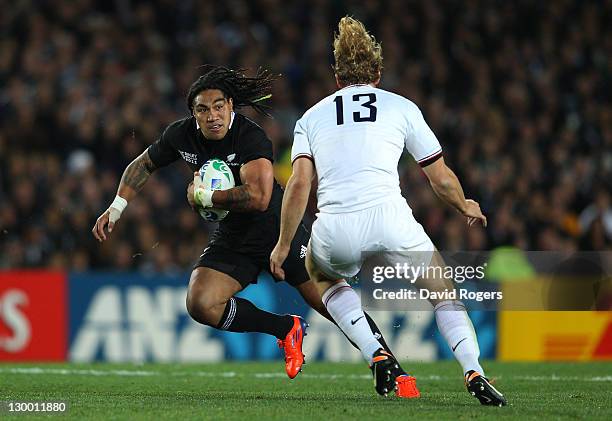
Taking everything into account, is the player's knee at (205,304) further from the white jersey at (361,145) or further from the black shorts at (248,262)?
the white jersey at (361,145)

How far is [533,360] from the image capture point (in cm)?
1145

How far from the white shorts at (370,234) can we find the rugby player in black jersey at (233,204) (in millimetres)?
1080

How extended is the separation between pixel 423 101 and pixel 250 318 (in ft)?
26.9

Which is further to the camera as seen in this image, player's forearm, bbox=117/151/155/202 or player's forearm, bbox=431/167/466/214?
player's forearm, bbox=117/151/155/202

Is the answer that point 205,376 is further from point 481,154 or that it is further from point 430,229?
point 481,154

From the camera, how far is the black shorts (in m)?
7.42

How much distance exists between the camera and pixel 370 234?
239 inches

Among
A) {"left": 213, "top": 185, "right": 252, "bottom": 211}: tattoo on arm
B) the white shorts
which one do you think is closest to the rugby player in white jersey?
the white shorts

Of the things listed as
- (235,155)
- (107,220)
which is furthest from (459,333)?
(107,220)

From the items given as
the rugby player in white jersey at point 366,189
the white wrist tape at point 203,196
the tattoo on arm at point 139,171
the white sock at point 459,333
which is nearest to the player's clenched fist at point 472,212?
the rugby player in white jersey at point 366,189

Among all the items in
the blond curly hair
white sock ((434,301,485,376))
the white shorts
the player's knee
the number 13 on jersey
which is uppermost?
the blond curly hair

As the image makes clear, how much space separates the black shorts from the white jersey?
1.25 meters

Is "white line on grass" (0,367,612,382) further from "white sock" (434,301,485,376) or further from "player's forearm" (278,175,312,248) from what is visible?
"player's forearm" (278,175,312,248)

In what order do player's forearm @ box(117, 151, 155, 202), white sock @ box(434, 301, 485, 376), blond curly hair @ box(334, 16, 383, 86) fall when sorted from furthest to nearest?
player's forearm @ box(117, 151, 155, 202) → blond curly hair @ box(334, 16, 383, 86) → white sock @ box(434, 301, 485, 376)
